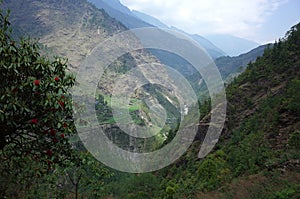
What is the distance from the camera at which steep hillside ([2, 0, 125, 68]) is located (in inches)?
3494

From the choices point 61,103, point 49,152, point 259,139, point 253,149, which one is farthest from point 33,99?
point 259,139

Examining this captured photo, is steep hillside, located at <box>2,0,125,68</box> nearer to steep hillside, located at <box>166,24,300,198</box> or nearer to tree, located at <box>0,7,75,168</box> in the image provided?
steep hillside, located at <box>166,24,300,198</box>

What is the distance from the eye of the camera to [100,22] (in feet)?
348

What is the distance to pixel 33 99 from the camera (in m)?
3.38

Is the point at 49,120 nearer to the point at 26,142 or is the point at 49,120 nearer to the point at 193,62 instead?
the point at 26,142

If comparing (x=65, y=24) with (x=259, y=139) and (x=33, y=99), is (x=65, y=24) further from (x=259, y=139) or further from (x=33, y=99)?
(x=33, y=99)

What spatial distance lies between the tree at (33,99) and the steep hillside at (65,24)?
261ft

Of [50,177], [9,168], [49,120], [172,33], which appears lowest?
[50,177]

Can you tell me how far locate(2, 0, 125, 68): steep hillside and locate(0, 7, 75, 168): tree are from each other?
79701 mm

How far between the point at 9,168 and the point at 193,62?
406 cm

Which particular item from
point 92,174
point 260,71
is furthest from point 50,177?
point 260,71

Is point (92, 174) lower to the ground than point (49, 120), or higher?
lower

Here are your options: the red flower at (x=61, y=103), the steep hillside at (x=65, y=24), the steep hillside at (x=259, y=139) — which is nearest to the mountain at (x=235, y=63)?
the steep hillside at (x=65, y=24)

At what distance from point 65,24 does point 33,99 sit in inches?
4175
